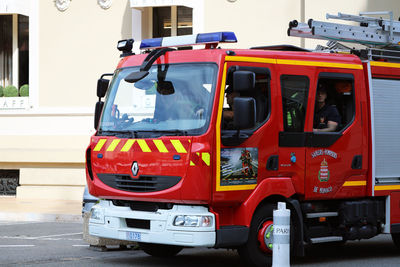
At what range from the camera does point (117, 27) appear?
23.4 metres

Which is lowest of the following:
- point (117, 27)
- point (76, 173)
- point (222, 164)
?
point (76, 173)

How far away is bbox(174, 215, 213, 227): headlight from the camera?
31.7ft

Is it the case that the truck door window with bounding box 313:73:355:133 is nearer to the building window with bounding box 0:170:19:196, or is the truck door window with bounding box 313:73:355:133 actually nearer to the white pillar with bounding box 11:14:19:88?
the building window with bounding box 0:170:19:196

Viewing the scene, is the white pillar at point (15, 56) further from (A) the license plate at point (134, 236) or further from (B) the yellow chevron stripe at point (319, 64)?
(A) the license plate at point (134, 236)

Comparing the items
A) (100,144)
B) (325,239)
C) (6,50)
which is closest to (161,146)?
(100,144)

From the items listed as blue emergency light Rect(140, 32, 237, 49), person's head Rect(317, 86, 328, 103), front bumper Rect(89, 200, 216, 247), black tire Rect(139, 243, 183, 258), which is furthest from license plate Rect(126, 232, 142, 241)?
person's head Rect(317, 86, 328, 103)

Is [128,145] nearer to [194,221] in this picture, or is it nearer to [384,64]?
[194,221]

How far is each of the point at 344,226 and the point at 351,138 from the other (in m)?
1.13

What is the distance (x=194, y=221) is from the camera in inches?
381

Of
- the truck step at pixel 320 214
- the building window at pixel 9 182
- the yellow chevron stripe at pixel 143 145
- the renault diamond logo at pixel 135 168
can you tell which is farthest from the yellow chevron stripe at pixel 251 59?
the building window at pixel 9 182

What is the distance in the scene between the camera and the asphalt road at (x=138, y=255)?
11.1m

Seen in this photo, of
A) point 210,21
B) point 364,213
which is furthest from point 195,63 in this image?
point 210,21

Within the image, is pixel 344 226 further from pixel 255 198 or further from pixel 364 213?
pixel 255 198

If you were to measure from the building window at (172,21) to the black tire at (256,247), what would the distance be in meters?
13.5
